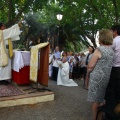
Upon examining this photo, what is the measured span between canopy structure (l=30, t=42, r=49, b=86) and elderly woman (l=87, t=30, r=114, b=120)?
7.67 feet

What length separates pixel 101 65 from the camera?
379 cm

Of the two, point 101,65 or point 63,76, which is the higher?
point 101,65

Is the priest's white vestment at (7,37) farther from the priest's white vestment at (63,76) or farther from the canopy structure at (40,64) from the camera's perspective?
the priest's white vestment at (63,76)

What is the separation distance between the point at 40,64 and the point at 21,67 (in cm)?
60

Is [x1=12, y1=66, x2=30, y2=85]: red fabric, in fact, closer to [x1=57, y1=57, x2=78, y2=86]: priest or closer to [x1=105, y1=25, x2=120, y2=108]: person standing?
[x1=57, y1=57, x2=78, y2=86]: priest

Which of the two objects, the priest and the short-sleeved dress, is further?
the priest

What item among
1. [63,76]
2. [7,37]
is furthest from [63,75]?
[7,37]

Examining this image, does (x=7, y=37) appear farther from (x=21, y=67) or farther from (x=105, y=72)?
(x=105, y=72)

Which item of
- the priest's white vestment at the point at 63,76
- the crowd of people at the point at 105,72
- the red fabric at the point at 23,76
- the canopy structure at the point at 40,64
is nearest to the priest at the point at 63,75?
the priest's white vestment at the point at 63,76

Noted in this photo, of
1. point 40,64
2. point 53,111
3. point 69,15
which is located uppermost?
point 69,15

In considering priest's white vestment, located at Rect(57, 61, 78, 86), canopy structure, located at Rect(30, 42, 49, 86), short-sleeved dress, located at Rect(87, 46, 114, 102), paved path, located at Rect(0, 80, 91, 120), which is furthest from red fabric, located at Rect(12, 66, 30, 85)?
short-sleeved dress, located at Rect(87, 46, 114, 102)

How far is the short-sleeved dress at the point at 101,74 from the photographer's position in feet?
12.3

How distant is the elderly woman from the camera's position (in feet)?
12.3

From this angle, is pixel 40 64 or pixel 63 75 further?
pixel 63 75
